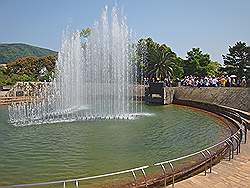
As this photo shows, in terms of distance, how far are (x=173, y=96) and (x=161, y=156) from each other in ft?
85.8

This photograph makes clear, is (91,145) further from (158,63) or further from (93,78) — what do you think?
(158,63)

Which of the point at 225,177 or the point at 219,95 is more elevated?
the point at 219,95

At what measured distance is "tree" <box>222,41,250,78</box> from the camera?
2231 inches

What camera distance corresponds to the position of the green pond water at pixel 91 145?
11539 millimetres

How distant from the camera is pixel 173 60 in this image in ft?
194

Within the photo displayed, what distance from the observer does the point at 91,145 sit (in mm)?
15117

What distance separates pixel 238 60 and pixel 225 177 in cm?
5120

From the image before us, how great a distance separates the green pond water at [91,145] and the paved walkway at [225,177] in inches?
104

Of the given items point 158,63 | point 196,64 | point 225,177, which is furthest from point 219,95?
point 196,64

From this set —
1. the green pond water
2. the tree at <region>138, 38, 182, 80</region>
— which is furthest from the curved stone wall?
the tree at <region>138, 38, 182, 80</region>

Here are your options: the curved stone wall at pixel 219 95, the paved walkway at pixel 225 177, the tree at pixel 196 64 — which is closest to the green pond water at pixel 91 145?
the paved walkway at pixel 225 177

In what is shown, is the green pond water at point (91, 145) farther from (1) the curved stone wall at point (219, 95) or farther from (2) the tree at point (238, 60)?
(2) the tree at point (238, 60)

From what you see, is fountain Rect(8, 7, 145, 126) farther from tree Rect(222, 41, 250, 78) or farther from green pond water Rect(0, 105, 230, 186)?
tree Rect(222, 41, 250, 78)

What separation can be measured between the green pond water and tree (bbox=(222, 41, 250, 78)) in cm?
3693
